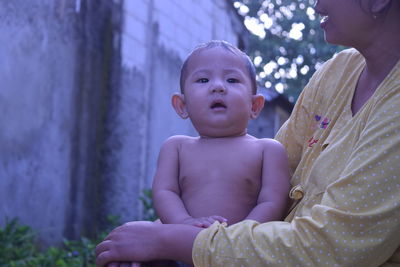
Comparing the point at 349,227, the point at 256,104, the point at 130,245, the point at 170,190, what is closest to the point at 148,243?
the point at 130,245

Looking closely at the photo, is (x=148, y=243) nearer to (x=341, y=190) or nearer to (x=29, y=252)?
(x=341, y=190)

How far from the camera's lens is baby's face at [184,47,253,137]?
2.50m

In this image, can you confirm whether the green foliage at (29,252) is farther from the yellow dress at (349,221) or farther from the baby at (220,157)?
the yellow dress at (349,221)

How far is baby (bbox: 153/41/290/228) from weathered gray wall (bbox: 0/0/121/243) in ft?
8.48

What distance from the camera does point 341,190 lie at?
6.19ft

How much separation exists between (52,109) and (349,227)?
3919 millimetres

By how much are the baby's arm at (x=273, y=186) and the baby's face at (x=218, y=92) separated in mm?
171

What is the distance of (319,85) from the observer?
2.63 meters

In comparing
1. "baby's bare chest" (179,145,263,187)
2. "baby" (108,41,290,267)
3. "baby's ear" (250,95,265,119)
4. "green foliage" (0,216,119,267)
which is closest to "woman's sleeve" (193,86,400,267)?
"baby" (108,41,290,267)

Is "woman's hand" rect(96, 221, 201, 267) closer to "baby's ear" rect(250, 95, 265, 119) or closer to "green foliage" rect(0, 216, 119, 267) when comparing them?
"baby's ear" rect(250, 95, 265, 119)

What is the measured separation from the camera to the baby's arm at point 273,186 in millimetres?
2322

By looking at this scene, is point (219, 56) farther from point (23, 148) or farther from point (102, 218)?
point (102, 218)

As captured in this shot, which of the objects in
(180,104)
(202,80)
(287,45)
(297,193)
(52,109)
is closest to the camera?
(297,193)

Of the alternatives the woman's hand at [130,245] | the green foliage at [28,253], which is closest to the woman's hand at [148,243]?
the woman's hand at [130,245]
